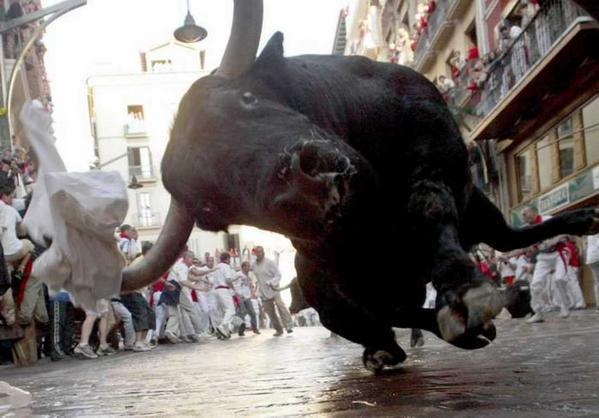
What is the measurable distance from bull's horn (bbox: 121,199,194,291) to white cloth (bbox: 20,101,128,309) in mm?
144

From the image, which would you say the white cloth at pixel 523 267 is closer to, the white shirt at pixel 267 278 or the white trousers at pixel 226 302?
the white shirt at pixel 267 278

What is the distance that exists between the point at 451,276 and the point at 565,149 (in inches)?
701

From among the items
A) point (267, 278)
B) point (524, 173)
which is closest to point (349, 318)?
point (267, 278)

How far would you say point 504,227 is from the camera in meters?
4.98

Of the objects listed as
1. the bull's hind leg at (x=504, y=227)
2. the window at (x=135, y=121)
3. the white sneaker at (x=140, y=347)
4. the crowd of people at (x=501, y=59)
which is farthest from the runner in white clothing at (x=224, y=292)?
the window at (x=135, y=121)

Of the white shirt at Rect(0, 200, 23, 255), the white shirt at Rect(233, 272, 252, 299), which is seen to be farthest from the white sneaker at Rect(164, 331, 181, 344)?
the white shirt at Rect(0, 200, 23, 255)

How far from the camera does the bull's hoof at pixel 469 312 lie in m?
3.26

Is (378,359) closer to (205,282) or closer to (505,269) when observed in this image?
(505,269)

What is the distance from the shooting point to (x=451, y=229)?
376cm

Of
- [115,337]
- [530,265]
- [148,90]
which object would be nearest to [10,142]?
[115,337]

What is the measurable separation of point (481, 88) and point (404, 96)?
21175mm

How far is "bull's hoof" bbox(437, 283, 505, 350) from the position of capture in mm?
3262

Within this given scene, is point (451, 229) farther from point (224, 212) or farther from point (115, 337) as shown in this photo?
point (115, 337)

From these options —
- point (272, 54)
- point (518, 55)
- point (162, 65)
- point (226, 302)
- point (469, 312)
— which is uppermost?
point (162, 65)
